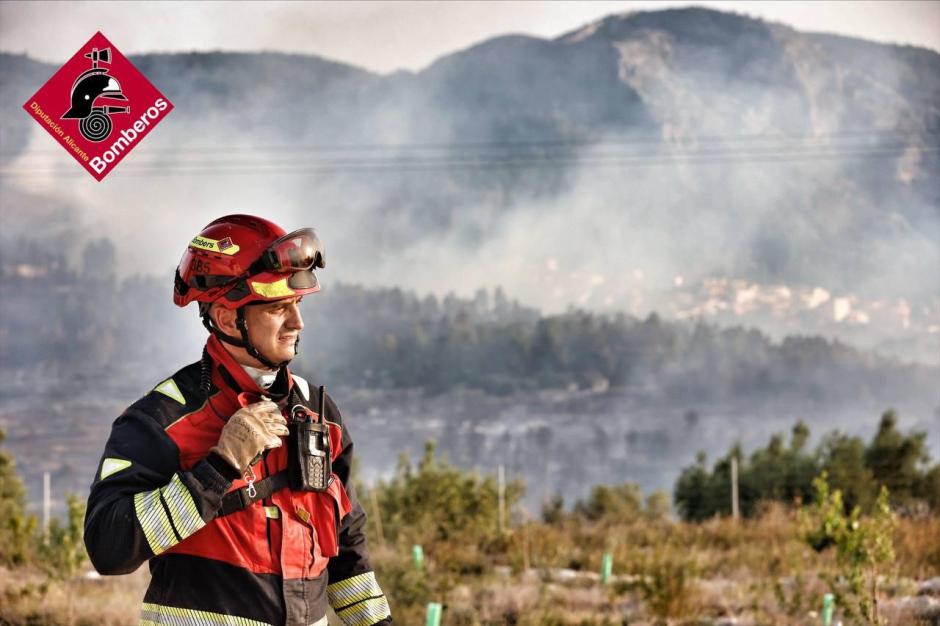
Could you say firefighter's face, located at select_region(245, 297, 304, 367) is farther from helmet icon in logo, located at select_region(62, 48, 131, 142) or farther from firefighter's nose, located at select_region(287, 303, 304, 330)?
helmet icon in logo, located at select_region(62, 48, 131, 142)

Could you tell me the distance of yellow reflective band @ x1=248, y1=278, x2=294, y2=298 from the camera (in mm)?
3223

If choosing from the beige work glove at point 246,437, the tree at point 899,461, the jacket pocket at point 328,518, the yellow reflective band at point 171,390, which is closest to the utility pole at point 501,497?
the tree at point 899,461

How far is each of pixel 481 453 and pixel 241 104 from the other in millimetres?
59594

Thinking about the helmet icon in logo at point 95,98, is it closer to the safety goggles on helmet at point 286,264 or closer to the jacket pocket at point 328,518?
the safety goggles on helmet at point 286,264

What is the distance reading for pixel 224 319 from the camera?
3266mm

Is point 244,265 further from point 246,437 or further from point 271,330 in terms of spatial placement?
point 246,437

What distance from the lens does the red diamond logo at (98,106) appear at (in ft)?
20.0

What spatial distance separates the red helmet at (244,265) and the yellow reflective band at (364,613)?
899mm

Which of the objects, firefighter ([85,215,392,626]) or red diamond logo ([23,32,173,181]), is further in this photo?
red diamond logo ([23,32,173,181])

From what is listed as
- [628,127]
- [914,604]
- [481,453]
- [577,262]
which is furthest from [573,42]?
[914,604]

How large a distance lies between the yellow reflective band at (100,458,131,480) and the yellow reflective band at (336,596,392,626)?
0.84 metres

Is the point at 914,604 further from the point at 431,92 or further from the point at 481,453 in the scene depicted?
the point at 431,92

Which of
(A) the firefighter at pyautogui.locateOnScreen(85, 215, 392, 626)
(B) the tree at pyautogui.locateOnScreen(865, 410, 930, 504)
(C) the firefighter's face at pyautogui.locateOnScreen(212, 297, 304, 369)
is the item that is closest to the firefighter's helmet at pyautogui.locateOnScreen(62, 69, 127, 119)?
(A) the firefighter at pyautogui.locateOnScreen(85, 215, 392, 626)

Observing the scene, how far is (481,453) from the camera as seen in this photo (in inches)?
4547
